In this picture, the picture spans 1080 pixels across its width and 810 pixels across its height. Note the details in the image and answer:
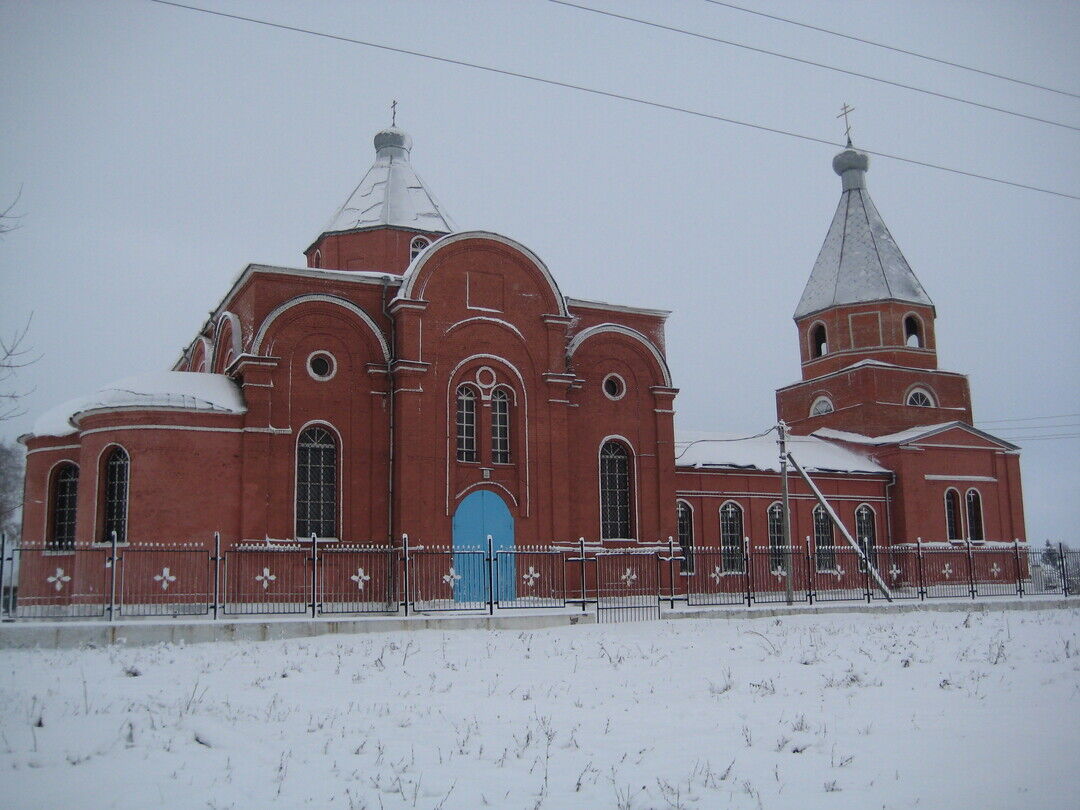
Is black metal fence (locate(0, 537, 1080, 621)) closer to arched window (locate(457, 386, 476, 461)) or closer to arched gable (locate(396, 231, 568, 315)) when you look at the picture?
arched window (locate(457, 386, 476, 461))

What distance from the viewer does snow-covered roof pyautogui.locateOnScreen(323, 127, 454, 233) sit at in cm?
2547

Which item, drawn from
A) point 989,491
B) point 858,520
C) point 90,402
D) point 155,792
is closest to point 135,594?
point 90,402

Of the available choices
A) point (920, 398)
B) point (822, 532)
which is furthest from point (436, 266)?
point (920, 398)

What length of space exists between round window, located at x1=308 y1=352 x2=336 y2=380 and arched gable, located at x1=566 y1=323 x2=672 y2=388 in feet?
18.4

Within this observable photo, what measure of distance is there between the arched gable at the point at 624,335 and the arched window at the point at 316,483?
20.1 ft

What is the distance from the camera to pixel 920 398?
32812mm

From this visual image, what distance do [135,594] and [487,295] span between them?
951 centimetres

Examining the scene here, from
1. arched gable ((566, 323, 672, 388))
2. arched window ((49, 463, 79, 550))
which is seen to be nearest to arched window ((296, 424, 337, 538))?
arched window ((49, 463, 79, 550))

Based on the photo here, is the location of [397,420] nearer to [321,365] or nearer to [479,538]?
[321,365]

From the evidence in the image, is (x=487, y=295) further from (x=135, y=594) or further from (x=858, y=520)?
(x=858, y=520)

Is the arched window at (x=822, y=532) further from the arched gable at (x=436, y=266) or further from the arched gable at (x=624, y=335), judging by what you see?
the arched gable at (x=436, y=266)

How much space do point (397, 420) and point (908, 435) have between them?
17080mm

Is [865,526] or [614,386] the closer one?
[614,386]

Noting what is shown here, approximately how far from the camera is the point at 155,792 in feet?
20.5
